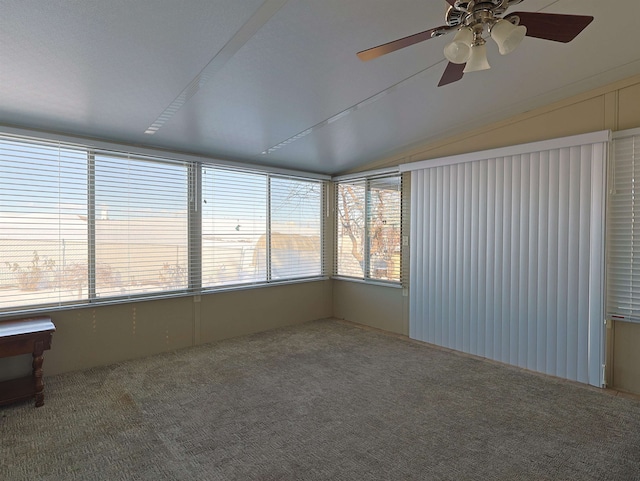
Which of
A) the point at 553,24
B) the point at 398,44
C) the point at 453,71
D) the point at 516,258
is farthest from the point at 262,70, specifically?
the point at 516,258

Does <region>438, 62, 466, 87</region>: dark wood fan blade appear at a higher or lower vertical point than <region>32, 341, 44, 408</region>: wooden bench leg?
higher

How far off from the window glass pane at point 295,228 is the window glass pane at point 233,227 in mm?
193

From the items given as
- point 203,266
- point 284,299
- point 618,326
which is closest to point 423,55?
point 618,326

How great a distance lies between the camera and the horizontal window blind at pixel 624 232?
117 inches

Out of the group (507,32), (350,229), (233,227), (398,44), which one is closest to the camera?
(507,32)

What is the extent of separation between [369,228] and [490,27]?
356 centimetres

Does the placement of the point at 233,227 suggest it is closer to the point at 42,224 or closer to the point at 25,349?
the point at 42,224

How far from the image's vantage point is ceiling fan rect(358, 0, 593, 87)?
1.51 metres

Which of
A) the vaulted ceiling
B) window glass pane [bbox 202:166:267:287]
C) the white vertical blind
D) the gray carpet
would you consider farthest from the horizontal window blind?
window glass pane [bbox 202:166:267:287]

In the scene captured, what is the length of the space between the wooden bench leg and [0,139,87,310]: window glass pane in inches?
26.3

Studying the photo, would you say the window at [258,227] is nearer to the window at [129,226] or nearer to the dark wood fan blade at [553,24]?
the window at [129,226]

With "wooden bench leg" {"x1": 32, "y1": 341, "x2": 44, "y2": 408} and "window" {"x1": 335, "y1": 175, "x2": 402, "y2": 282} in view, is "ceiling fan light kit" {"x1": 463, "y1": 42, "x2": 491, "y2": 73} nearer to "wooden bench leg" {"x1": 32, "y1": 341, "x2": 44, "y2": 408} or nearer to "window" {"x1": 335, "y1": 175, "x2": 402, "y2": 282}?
"window" {"x1": 335, "y1": 175, "x2": 402, "y2": 282}

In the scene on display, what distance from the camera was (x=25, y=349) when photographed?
270 centimetres

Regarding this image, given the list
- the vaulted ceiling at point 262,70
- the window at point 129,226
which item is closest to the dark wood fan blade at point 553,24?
the vaulted ceiling at point 262,70
